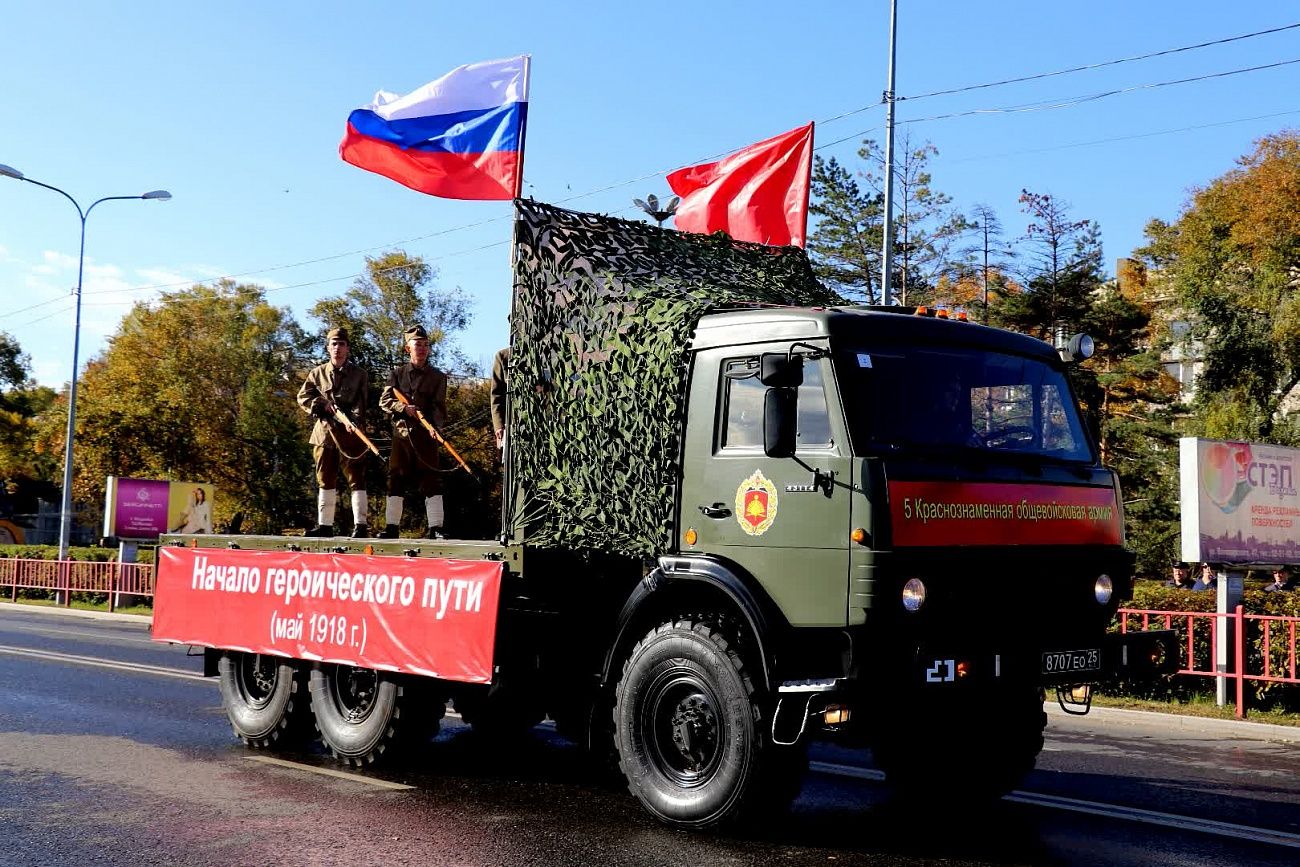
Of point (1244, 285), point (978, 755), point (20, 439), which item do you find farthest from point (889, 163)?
point (20, 439)

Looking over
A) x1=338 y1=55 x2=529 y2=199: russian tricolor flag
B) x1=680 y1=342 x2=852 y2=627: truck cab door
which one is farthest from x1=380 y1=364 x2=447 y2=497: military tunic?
x1=680 y1=342 x2=852 y2=627: truck cab door

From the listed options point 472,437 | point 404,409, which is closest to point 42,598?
point 472,437

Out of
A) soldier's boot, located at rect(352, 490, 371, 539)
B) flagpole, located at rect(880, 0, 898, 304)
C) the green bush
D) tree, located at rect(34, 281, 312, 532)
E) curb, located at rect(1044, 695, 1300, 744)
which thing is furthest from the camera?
tree, located at rect(34, 281, 312, 532)

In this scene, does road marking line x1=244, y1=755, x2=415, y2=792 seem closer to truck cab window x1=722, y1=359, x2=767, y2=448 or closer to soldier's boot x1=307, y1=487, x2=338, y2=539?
soldier's boot x1=307, y1=487, x2=338, y2=539

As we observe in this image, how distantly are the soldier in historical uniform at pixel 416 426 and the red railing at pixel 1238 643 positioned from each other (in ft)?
26.2

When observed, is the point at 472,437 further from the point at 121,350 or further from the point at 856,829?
the point at 856,829

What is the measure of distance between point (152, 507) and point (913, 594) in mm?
30471

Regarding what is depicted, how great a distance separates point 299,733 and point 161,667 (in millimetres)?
7053

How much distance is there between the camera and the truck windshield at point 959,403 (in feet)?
22.0

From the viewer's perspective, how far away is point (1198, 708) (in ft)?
45.1

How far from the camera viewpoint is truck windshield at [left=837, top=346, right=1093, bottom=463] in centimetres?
671

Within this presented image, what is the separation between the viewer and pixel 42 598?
114 feet

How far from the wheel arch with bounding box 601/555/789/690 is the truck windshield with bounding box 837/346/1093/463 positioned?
37.3 inches

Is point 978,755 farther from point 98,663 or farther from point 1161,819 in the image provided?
point 98,663
